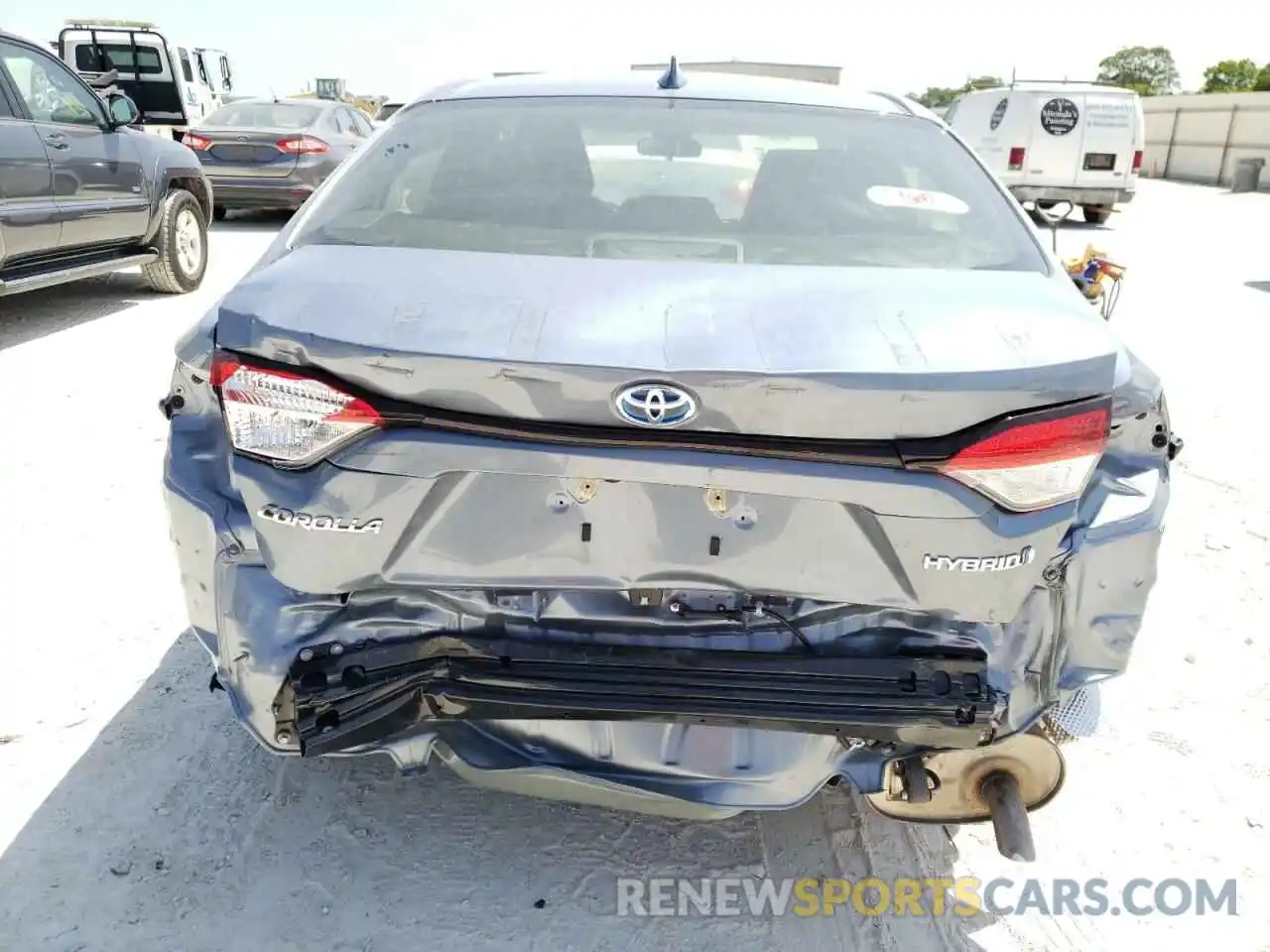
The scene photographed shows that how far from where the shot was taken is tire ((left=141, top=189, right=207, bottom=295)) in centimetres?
796

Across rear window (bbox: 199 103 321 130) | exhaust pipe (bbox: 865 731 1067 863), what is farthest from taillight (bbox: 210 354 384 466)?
rear window (bbox: 199 103 321 130)

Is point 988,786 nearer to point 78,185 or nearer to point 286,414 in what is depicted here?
point 286,414

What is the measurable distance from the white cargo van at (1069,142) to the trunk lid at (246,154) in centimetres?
936

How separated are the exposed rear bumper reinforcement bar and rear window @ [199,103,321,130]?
38.2ft

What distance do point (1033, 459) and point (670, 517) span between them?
0.63 m

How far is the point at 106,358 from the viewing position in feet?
20.4

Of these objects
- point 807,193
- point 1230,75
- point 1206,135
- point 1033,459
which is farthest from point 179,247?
point 1230,75

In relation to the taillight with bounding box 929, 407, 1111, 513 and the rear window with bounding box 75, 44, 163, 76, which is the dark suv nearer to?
the taillight with bounding box 929, 407, 1111, 513

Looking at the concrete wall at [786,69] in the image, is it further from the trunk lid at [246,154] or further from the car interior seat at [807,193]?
the car interior seat at [807,193]

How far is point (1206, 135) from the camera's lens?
30.1 m

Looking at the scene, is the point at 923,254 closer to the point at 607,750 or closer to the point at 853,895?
the point at 607,750

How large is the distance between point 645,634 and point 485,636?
30 cm

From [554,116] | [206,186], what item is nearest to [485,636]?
[554,116]

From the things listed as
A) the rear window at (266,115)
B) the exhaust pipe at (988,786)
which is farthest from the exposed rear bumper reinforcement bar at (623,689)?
the rear window at (266,115)
